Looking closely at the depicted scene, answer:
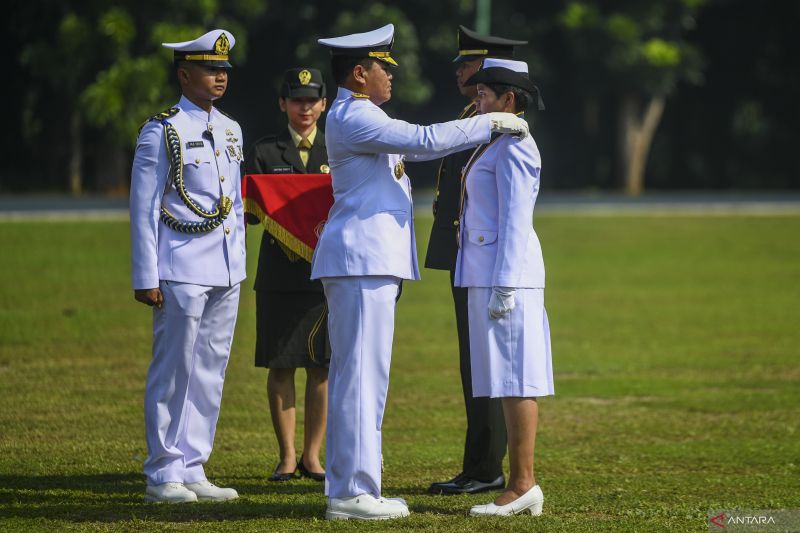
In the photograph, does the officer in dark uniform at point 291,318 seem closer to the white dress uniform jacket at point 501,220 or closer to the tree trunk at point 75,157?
the white dress uniform jacket at point 501,220

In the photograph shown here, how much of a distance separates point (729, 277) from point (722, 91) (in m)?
25.6

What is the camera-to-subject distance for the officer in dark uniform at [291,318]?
721 cm

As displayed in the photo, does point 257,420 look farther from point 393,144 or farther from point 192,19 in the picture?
point 192,19

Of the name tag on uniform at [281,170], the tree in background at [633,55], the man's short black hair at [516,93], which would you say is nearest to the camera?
the man's short black hair at [516,93]

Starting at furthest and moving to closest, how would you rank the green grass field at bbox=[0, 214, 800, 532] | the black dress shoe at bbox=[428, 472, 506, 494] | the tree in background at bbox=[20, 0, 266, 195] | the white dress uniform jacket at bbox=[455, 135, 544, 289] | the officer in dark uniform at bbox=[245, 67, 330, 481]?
the tree in background at bbox=[20, 0, 266, 195]
the officer in dark uniform at bbox=[245, 67, 330, 481]
the black dress shoe at bbox=[428, 472, 506, 494]
the green grass field at bbox=[0, 214, 800, 532]
the white dress uniform jacket at bbox=[455, 135, 544, 289]

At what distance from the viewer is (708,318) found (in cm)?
1384

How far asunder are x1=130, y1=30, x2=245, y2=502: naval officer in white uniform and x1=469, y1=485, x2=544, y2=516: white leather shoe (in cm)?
126

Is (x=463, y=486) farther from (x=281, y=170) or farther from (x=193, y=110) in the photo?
(x=193, y=110)

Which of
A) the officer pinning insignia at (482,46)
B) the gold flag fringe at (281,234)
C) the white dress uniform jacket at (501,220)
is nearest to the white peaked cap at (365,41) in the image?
the white dress uniform jacket at (501,220)

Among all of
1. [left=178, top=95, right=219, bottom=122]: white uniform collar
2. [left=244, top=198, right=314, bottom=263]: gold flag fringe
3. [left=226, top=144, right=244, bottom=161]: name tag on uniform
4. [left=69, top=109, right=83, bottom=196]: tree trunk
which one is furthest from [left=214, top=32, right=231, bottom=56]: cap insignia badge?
[left=69, top=109, right=83, bottom=196]: tree trunk

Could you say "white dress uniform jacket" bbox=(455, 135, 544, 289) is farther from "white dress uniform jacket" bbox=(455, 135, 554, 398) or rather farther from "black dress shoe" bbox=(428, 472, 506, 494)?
"black dress shoe" bbox=(428, 472, 506, 494)

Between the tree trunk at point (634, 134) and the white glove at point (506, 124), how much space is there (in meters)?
32.7

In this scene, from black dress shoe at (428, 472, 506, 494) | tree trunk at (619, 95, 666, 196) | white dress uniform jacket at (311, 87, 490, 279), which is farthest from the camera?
tree trunk at (619, 95, 666, 196)

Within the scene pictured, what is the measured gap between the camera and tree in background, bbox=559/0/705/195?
36.4 m
